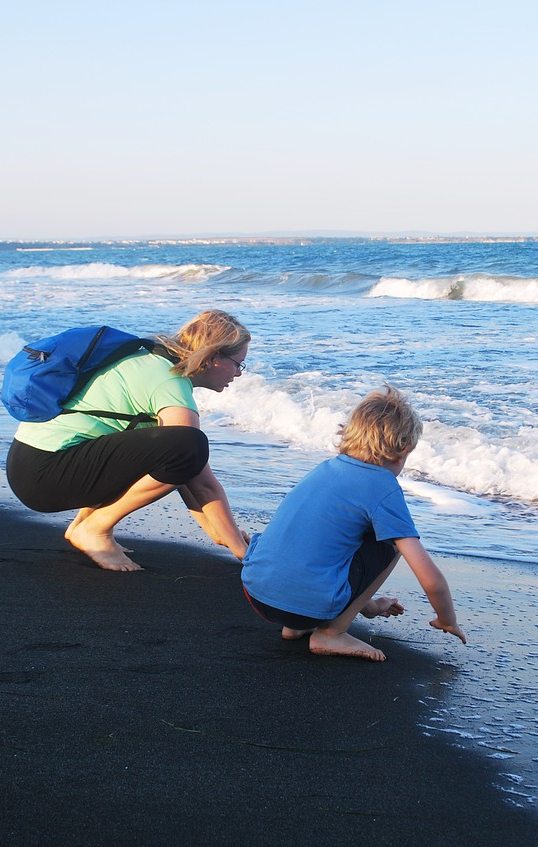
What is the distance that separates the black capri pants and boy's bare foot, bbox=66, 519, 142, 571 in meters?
0.16

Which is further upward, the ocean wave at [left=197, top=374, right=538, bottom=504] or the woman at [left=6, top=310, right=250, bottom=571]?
the woman at [left=6, top=310, right=250, bottom=571]

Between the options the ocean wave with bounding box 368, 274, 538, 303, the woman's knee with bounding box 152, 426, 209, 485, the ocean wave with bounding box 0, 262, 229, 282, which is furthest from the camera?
the ocean wave with bounding box 0, 262, 229, 282

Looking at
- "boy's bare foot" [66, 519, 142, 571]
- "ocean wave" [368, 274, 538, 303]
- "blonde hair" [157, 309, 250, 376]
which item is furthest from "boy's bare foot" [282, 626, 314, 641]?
"ocean wave" [368, 274, 538, 303]

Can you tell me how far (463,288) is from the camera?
2739 centimetres

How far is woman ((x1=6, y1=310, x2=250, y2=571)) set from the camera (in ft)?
12.8

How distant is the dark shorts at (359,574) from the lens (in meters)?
3.15

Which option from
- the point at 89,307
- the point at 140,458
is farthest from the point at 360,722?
the point at 89,307

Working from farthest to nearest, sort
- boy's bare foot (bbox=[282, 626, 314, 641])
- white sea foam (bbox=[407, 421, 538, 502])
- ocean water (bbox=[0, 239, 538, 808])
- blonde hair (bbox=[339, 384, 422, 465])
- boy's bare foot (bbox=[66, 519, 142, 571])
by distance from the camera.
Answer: white sea foam (bbox=[407, 421, 538, 502])
boy's bare foot (bbox=[66, 519, 142, 571])
boy's bare foot (bbox=[282, 626, 314, 641])
blonde hair (bbox=[339, 384, 422, 465])
ocean water (bbox=[0, 239, 538, 808])

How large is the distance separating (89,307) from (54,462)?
1818 cm

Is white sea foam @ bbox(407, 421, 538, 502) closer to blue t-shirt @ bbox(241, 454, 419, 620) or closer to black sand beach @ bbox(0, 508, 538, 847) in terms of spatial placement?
black sand beach @ bbox(0, 508, 538, 847)

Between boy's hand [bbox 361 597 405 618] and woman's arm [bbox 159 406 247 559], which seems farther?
woman's arm [bbox 159 406 247 559]

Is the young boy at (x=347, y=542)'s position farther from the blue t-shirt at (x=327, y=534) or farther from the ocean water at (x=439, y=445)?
the ocean water at (x=439, y=445)

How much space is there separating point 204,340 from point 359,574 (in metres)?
1.26

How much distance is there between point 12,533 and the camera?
468 cm
